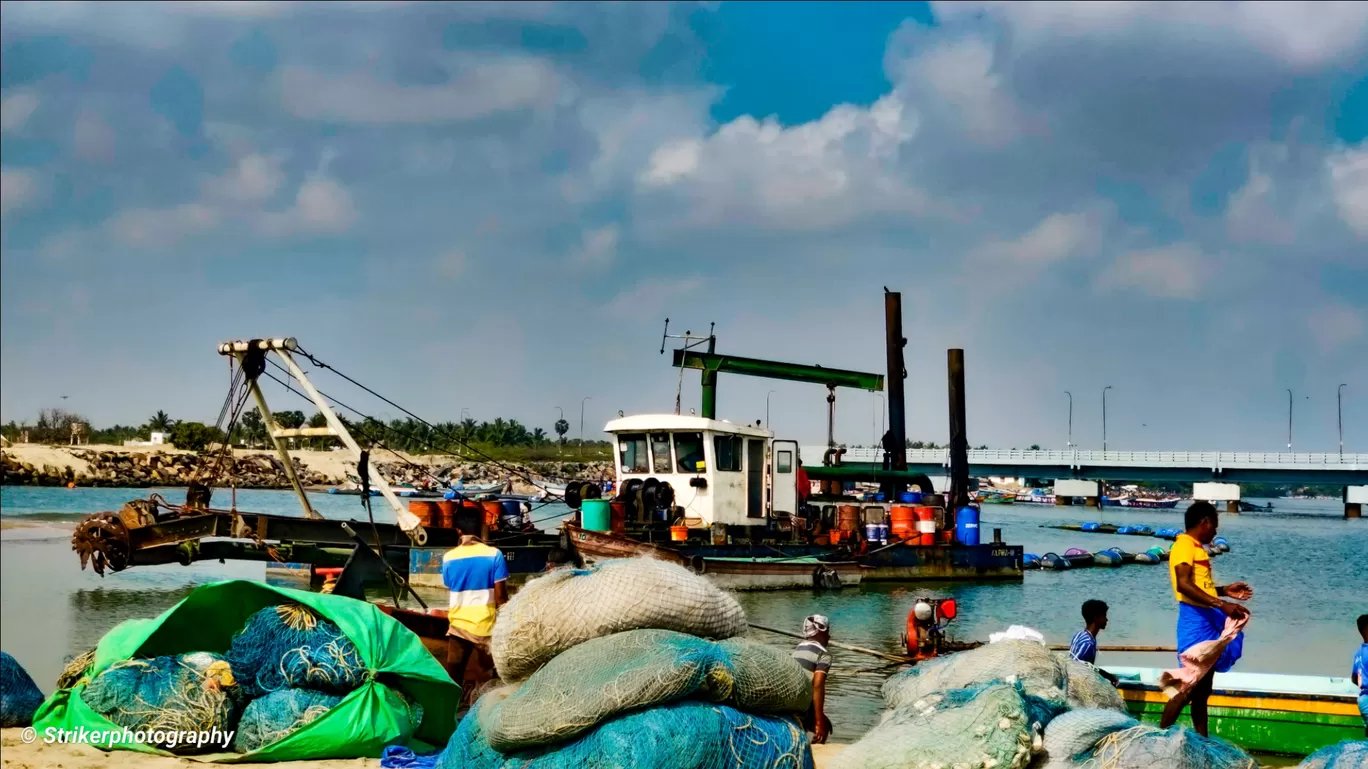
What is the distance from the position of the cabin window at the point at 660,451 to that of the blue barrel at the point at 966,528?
23.4 ft

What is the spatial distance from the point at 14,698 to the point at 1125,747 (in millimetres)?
6659

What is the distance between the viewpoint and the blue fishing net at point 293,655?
7.19m

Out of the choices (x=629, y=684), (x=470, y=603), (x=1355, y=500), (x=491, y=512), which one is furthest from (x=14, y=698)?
(x=1355, y=500)

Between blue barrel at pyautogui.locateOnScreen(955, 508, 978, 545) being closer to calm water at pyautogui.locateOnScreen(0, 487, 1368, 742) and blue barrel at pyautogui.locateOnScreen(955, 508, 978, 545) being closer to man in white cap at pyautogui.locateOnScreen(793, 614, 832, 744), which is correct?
calm water at pyautogui.locateOnScreen(0, 487, 1368, 742)

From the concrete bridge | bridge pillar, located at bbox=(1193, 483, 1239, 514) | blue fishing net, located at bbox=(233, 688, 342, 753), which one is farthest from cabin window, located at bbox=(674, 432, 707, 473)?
bridge pillar, located at bbox=(1193, 483, 1239, 514)

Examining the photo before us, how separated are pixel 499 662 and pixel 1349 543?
181 ft

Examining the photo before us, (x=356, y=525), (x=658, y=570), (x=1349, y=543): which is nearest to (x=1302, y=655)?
(x=356, y=525)

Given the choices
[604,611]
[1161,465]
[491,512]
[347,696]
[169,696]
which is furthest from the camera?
[1161,465]

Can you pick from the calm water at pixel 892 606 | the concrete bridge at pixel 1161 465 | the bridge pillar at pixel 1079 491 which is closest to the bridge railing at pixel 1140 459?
the concrete bridge at pixel 1161 465

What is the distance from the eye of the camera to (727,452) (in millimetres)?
20797

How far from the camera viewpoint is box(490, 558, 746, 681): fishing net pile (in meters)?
5.97

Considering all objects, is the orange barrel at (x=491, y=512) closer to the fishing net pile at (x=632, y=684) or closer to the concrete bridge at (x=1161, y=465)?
the fishing net pile at (x=632, y=684)

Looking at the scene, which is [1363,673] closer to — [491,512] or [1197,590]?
[1197,590]

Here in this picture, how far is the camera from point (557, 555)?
1836 cm
